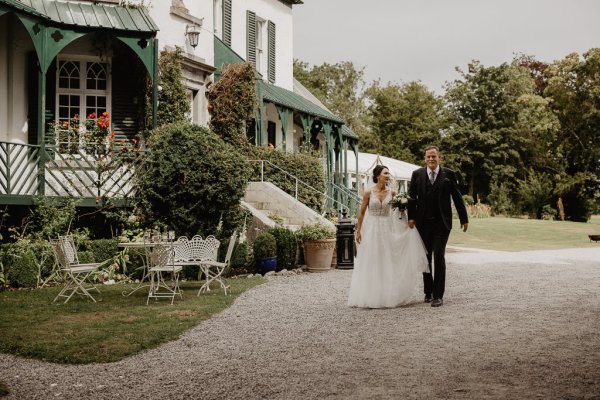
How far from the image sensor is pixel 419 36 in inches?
1398

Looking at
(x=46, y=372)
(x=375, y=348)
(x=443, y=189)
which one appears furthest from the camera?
(x=443, y=189)

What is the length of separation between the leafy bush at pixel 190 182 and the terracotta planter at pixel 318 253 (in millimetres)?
2645

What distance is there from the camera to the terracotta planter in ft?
52.7

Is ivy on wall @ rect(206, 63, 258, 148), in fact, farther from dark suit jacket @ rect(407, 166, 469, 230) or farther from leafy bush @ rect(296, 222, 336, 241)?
dark suit jacket @ rect(407, 166, 469, 230)

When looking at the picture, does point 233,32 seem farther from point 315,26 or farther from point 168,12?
point 315,26

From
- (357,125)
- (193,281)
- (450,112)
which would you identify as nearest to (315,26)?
(357,125)

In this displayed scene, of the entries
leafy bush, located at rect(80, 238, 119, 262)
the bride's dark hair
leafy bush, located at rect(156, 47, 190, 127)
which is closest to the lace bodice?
the bride's dark hair

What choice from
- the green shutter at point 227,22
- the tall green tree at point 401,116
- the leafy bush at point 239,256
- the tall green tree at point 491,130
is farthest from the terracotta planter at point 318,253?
the tall green tree at point 401,116

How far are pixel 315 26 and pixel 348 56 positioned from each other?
31.6ft

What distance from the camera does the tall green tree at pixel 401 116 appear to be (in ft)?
180

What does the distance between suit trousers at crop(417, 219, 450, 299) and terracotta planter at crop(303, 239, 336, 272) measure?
5.93m

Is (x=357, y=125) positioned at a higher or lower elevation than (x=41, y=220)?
higher

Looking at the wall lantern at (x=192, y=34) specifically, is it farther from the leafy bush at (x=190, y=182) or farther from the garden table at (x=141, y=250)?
the garden table at (x=141, y=250)

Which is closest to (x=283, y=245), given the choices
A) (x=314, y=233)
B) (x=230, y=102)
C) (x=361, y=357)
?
(x=314, y=233)
